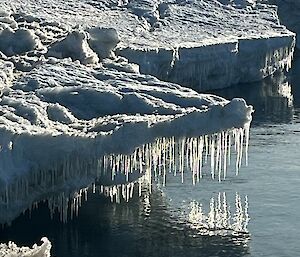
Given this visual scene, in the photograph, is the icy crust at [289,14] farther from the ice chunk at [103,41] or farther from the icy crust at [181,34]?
the ice chunk at [103,41]

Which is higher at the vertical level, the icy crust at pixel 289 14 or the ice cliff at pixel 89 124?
the icy crust at pixel 289 14

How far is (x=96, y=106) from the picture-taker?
36.9 m

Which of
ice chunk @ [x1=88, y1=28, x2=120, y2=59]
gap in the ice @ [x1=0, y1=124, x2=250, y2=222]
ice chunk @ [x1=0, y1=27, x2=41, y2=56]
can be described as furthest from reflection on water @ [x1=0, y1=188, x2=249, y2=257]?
ice chunk @ [x1=88, y1=28, x2=120, y2=59]

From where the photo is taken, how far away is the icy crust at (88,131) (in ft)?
105

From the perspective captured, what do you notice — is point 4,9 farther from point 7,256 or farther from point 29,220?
point 7,256

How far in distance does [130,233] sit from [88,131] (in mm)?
5095

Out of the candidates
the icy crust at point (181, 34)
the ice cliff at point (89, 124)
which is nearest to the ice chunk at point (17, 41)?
the ice cliff at point (89, 124)

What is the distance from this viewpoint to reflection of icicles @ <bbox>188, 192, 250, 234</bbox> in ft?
118

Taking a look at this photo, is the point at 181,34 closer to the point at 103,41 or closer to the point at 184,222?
the point at 103,41

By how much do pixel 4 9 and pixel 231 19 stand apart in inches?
1103

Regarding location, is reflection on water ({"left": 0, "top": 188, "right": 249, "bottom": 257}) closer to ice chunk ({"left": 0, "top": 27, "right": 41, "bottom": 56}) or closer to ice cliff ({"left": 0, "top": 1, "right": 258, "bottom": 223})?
ice cliff ({"left": 0, "top": 1, "right": 258, "bottom": 223})

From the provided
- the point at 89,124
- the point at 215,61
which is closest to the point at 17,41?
the point at 89,124

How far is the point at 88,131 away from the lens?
110 ft

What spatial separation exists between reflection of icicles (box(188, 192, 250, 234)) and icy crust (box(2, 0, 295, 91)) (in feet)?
44.5
